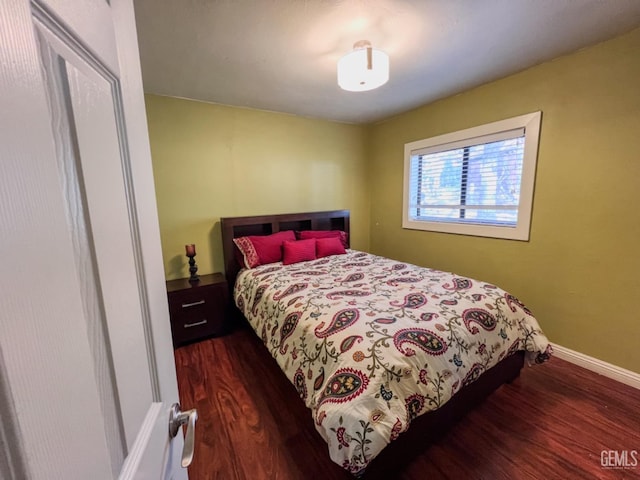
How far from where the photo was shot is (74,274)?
12.9 inches

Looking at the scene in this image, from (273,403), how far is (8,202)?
75.2 inches

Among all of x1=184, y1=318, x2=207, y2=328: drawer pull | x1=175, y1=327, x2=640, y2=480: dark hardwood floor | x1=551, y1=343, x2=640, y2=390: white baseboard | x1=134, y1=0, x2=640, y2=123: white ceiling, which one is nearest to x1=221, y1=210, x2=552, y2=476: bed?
x1=175, y1=327, x2=640, y2=480: dark hardwood floor

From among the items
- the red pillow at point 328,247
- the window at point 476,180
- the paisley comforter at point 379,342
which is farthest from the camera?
the red pillow at point 328,247

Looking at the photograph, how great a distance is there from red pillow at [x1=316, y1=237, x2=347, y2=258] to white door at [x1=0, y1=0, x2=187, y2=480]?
2.43 meters

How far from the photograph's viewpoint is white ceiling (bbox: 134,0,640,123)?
1462 mm

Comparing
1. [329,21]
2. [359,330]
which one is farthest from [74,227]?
[329,21]

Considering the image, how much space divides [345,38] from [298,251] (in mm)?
1853

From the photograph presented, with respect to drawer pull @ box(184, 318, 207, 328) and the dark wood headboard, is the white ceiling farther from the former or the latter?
drawer pull @ box(184, 318, 207, 328)

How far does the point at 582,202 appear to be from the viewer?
2.02 m

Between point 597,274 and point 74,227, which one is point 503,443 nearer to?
point 597,274

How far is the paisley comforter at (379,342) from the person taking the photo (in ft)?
3.66

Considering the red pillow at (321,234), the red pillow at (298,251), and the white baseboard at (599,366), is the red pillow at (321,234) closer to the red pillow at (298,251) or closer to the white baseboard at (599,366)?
the red pillow at (298,251)

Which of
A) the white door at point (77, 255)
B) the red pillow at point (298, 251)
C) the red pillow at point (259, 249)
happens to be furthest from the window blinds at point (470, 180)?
the white door at point (77, 255)

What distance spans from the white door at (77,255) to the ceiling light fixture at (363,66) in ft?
4.51
